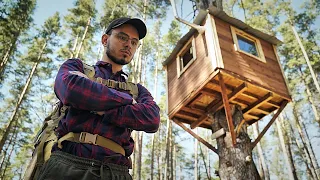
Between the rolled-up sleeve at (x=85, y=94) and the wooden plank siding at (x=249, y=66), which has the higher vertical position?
the wooden plank siding at (x=249, y=66)

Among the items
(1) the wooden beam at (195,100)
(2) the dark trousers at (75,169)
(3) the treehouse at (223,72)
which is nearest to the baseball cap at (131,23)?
(2) the dark trousers at (75,169)

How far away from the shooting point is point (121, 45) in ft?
6.98

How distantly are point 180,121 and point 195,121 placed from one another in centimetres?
53

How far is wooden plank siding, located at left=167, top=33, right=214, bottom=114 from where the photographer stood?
6570mm

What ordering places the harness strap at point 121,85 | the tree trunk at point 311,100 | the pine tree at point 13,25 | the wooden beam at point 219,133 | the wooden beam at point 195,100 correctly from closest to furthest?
1. the harness strap at point 121,85
2. the wooden beam at point 219,133
3. the wooden beam at point 195,100
4. the pine tree at point 13,25
5. the tree trunk at point 311,100

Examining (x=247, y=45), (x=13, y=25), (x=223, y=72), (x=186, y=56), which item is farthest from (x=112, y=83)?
(x=13, y=25)

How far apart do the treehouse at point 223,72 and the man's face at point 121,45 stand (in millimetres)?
4100

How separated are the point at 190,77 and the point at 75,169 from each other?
6.21 metres

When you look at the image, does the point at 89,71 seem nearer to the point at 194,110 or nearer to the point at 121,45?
the point at 121,45

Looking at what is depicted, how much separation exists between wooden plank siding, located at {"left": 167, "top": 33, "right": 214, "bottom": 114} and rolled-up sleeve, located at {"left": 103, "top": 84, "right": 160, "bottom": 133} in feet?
14.6

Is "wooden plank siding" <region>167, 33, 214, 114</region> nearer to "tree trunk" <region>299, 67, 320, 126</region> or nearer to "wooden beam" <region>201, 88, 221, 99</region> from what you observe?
"wooden beam" <region>201, 88, 221, 99</region>

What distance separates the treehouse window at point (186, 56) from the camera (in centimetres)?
769

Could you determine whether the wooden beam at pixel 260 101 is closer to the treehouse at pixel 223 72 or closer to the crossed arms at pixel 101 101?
Answer: the treehouse at pixel 223 72

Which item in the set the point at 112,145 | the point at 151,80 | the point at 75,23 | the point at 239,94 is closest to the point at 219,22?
the point at 239,94
